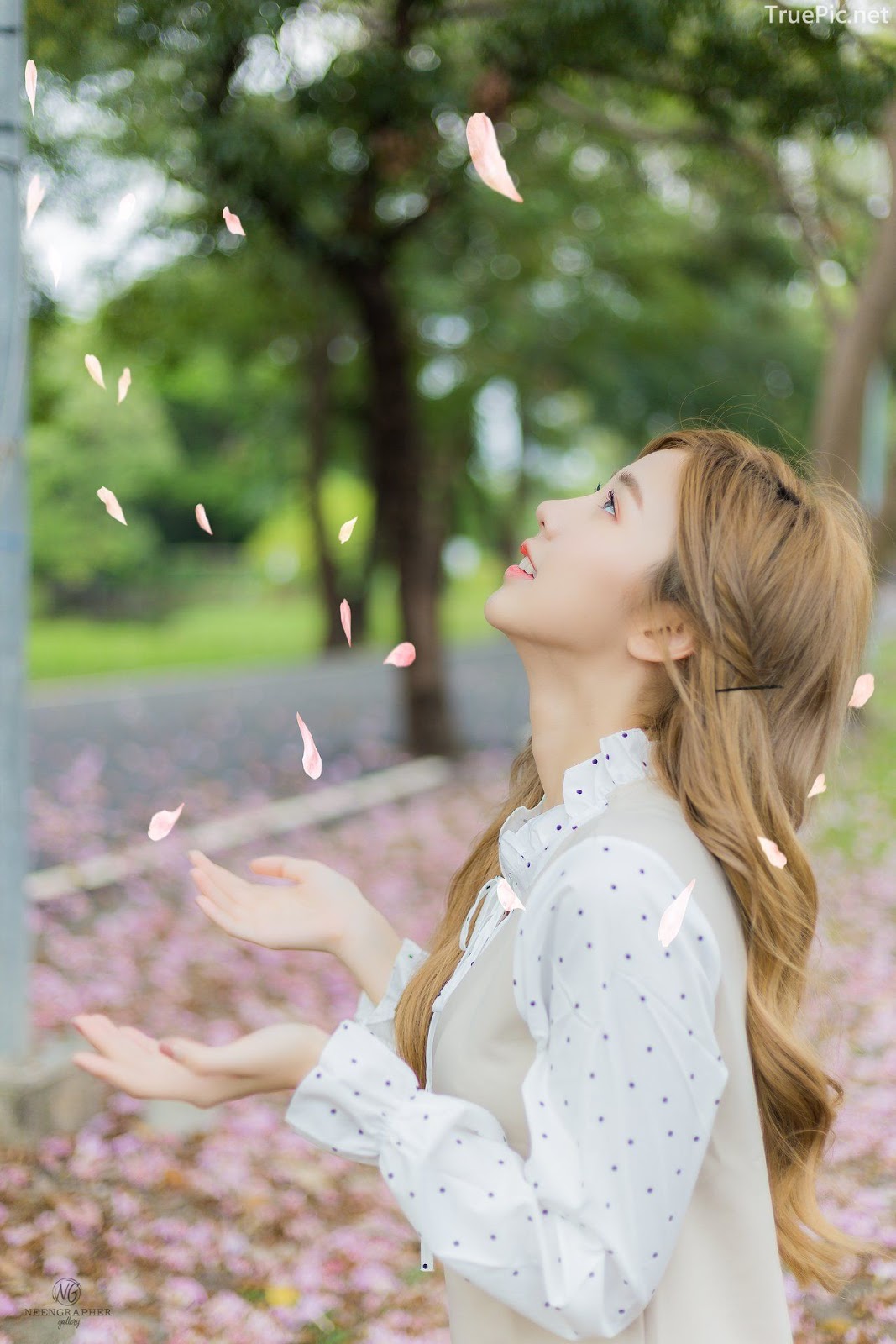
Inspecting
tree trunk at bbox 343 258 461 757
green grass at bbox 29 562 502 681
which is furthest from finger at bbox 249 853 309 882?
green grass at bbox 29 562 502 681

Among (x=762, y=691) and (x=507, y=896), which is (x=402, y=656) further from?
(x=762, y=691)

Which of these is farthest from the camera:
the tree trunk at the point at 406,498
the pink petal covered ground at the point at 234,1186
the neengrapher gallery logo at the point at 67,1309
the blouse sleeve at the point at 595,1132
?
the tree trunk at the point at 406,498

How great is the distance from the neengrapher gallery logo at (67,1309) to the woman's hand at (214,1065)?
1.56 metres

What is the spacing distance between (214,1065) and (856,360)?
8.59m

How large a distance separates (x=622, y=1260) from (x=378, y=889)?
18.2ft

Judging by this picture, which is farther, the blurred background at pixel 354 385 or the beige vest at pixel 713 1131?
the blurred background at pixel 354 385

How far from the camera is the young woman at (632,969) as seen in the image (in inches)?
50.9

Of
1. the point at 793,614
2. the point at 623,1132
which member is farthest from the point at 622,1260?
the point at 793,614

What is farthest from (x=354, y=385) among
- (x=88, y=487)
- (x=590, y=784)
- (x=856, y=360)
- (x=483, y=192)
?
(x=590, y=784)

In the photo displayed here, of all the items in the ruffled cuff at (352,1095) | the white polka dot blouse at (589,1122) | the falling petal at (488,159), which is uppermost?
the falling petal at (488,159)

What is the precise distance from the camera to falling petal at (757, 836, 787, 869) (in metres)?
1.50

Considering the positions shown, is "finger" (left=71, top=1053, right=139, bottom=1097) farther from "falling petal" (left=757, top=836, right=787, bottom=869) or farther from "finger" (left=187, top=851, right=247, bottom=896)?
"falling petal" (left=757, top=836, right=787, bottom=869)

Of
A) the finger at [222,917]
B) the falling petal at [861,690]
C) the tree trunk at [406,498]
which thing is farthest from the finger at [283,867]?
the tree trunk at [406,498]

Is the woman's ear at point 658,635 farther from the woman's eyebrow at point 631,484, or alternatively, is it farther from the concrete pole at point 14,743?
the concrete pole at point 14,743
